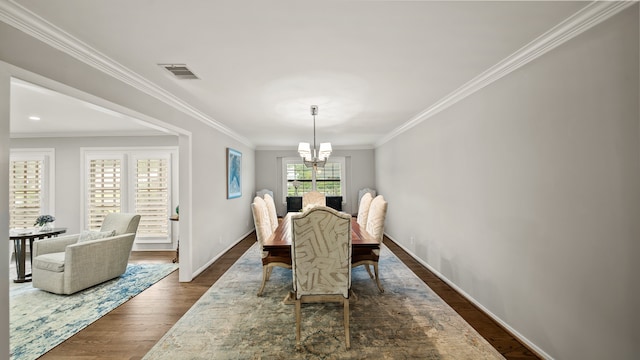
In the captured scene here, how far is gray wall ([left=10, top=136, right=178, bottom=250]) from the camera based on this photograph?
5.06 metres

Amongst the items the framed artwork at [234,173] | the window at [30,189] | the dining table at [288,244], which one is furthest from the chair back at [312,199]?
the window at [30,189]

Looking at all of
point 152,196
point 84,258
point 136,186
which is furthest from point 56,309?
point 136,186

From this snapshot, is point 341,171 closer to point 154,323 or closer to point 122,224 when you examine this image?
point 122,224

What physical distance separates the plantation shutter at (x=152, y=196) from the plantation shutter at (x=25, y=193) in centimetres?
184

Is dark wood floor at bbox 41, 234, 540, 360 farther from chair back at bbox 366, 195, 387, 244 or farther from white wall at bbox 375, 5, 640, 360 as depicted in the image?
chair back at bbox 366, 195, 387, 244

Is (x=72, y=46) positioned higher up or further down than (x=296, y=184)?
higher up

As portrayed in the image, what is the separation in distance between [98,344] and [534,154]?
3.88 m

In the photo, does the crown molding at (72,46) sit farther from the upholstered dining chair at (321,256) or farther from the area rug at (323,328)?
the area rug at (323,328)

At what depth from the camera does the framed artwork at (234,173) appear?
5139 millimetres

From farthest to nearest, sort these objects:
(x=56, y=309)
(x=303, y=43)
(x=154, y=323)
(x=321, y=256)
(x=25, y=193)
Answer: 1. (x=25, y=193)
2. (x=56, y=309)
3. (x=154, y=323)
4. (x=321, y=256)
5. (x=303, y=43)

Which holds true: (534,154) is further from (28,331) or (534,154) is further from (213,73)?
(28,331)

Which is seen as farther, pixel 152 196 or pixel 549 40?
pixel 152 196

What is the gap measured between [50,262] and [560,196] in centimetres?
521

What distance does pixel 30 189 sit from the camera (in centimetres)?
505
